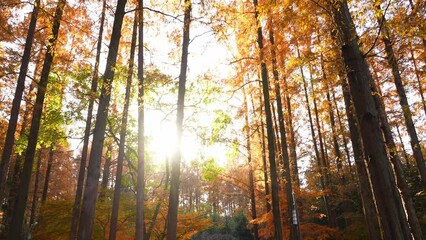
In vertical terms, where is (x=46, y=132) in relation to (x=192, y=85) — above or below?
below

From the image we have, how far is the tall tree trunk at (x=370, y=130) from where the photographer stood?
11.7 ft

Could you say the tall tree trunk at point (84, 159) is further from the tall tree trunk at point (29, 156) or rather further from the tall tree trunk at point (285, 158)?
the tall tree trunk at point (285, 158)

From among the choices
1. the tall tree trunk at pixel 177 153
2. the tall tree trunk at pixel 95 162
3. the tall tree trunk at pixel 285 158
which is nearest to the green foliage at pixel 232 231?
the tall tree trunk at pixel 285 158

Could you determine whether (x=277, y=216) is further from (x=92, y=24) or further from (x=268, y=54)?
(x=92, y=24)

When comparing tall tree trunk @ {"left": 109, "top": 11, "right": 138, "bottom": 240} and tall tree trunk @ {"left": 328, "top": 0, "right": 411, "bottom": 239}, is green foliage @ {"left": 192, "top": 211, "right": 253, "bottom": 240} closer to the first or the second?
tall tree trunk @ {"left": 109, "top": 11, "right": 138, "bottom": 240}

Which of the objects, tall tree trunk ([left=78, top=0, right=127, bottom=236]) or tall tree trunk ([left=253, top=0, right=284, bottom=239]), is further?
tall tree trunk ([left=253, top=0, right=284, bottom=239])

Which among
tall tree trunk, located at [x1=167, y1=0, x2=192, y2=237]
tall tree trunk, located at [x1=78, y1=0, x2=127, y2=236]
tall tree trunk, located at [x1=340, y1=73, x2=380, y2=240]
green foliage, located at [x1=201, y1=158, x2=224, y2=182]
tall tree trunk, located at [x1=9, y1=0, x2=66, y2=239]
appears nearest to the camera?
tall tree trunk, located at [x1=78, y1=0, x2=127, y2=236]

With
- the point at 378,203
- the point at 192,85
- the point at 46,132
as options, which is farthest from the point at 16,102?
the point at 378,203

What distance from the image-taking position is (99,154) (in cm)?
591

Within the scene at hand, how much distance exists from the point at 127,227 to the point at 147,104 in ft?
15.8

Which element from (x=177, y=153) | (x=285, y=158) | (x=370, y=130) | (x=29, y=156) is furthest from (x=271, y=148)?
(x=29, y=156)

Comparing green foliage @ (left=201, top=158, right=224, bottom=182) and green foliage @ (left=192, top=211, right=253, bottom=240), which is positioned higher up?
green foliage @ (left=201, top=158, right=224, bottom=182)

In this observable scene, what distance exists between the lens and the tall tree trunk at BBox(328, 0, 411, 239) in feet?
11.7

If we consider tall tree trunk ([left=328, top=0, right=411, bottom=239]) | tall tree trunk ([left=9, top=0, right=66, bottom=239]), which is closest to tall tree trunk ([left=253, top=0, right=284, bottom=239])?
tall tree trunk ([left=328, top=0, right=411, bottom=239])
